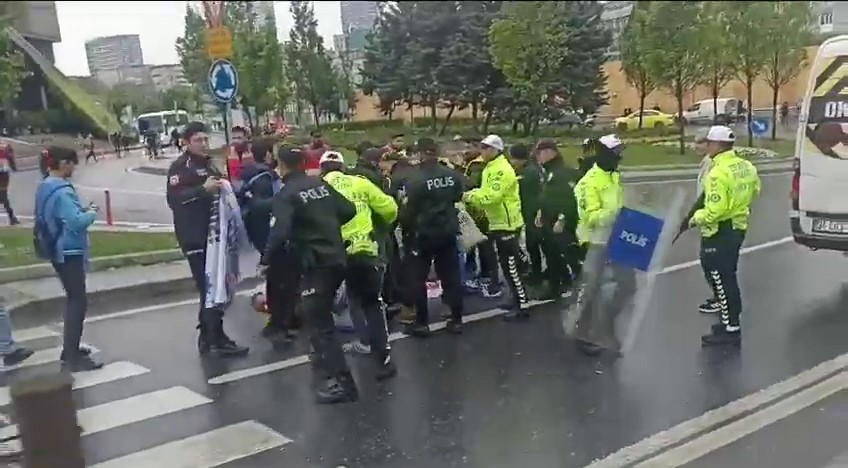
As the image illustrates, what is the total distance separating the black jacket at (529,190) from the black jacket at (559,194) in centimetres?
16

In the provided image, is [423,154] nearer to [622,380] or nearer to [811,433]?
[622,380]

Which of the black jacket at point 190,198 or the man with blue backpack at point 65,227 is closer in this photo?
the man with blue backpack at point 65,227

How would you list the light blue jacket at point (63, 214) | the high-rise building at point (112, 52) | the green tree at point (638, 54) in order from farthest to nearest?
the green tree at point (638, 54) < the light blue jacket at point (63, 214) < the high-rise building at point (112, 52)

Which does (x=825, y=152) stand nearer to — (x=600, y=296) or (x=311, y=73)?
(x=600, y=296)

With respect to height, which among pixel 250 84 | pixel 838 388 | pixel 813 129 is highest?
pixel 250 84

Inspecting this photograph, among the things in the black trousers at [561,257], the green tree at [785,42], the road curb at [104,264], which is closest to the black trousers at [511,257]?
the black trousers at [561,257]

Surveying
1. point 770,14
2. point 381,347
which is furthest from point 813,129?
point 381,347

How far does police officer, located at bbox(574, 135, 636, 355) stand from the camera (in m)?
6.88

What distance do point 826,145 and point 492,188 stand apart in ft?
11.0

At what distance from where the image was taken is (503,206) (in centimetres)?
771

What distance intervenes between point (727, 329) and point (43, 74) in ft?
17.6

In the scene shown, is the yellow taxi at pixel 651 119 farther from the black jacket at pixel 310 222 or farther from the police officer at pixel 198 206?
the police officer at pixel 198 206

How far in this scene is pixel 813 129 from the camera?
8.48 metres

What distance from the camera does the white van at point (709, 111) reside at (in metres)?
8.51
